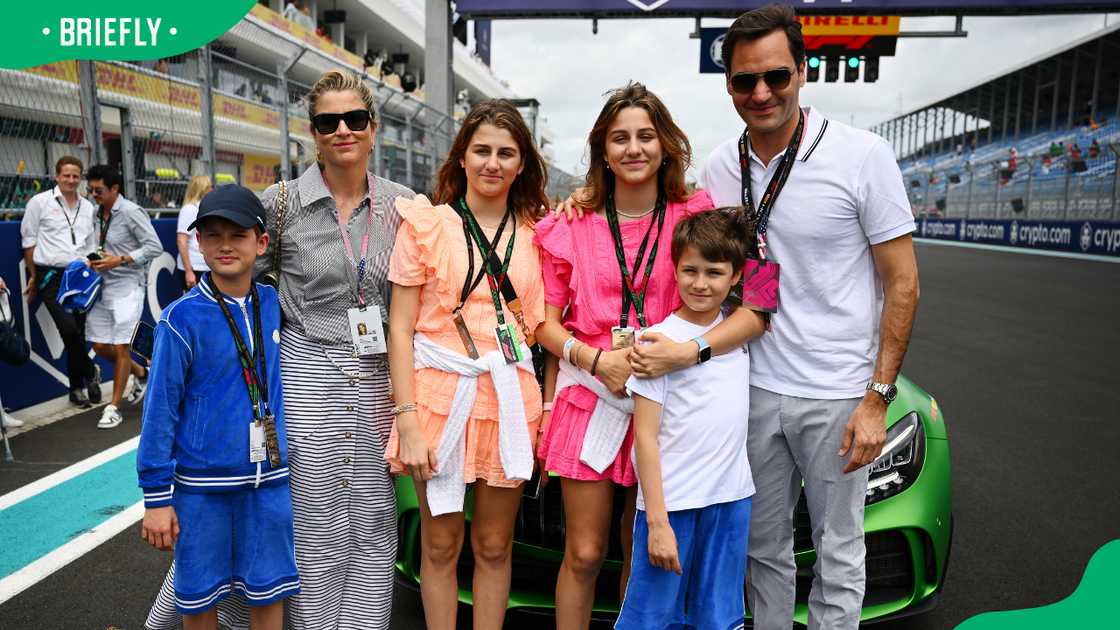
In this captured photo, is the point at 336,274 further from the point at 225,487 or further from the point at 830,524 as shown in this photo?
the point at 830,524

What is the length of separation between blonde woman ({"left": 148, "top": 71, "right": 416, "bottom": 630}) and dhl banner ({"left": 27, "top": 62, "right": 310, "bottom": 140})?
386 centimetres

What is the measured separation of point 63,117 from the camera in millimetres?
6461


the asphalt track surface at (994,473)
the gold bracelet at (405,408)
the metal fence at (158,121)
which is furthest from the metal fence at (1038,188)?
the gold bracelet at (405,408)

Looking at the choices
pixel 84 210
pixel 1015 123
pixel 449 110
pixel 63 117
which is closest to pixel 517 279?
pixel 84 210

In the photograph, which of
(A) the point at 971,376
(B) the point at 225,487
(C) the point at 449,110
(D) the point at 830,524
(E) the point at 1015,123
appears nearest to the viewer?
(B) the point at 225,487

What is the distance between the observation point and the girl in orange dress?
2.33 m

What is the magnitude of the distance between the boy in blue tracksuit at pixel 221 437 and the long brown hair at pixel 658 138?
1019 mm

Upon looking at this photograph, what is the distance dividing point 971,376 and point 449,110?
9638 mm

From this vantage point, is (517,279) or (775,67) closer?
(775,67)

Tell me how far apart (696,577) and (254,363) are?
142 centimetres

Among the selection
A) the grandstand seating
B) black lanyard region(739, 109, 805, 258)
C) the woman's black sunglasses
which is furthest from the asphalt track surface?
the grandstand seating

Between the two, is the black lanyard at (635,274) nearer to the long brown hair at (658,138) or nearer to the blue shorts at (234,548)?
the long brown hair at (658,138)

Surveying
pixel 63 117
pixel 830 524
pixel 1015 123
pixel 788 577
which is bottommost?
pixel 788 577

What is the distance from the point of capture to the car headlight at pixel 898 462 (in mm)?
2605
